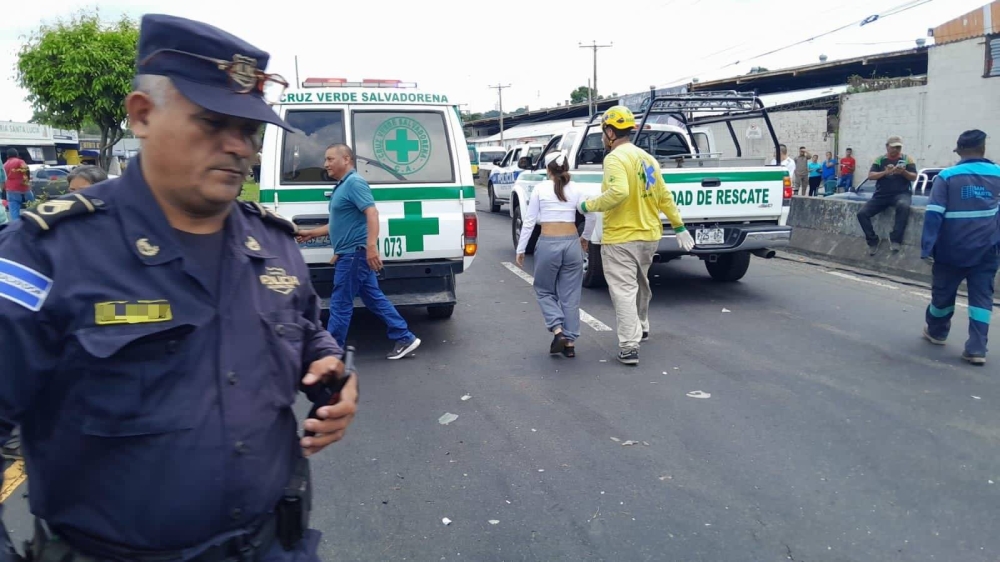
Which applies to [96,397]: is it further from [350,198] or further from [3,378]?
[350,198]

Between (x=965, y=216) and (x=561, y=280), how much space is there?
11.0ft

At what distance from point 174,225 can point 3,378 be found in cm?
47

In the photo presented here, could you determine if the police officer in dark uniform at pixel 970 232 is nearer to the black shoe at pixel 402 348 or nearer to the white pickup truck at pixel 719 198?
the white pickup truck at pixel 719 198

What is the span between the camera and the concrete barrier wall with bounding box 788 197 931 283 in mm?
10695

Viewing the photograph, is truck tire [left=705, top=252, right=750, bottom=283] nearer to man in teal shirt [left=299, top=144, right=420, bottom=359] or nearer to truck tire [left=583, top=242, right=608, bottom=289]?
truck tire [left=583, top=242, right=608, bottom=289]

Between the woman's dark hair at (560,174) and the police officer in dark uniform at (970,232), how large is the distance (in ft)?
10.0

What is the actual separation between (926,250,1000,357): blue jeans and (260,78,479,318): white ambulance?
4.08m

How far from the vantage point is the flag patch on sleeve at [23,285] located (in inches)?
59.7

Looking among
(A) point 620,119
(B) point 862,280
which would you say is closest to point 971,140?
(A) point 620,119

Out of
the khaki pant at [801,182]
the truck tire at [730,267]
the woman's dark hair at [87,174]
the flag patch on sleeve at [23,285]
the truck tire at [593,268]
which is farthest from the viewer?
the khaki pant at [801,182]

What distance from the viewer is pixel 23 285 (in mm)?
1529

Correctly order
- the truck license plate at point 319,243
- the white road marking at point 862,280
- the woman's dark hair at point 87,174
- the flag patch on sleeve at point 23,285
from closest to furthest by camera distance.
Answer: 1. the flag patch on sleeve at point 23,285
2. the woman's dark hair at point 87,174
3. the truck license plate at point 319,243
4. the white road marking at point 862,280

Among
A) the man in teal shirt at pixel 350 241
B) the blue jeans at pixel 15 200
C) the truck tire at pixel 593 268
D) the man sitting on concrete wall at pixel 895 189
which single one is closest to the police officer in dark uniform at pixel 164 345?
the man in teal shirt at pixel 350 241

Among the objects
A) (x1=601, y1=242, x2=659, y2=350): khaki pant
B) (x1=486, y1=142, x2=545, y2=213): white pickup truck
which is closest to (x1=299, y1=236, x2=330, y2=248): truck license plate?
(x1=601, y1=242, x2=659, y2=350): khaki pant
